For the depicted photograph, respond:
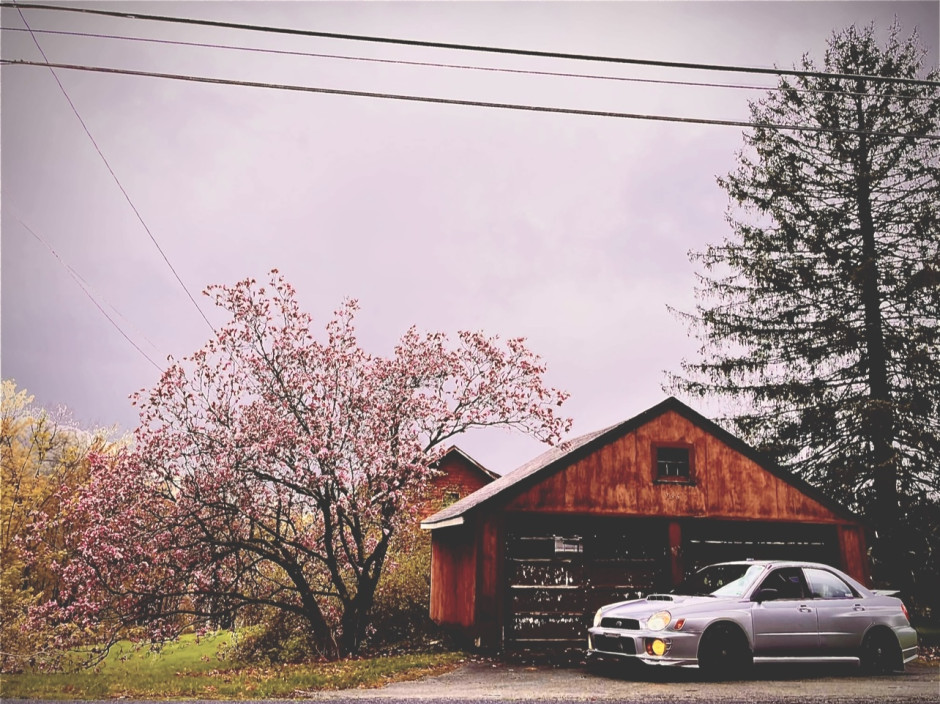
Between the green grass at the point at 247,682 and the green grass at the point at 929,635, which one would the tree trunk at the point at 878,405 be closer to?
the green grass at the point at 929,635

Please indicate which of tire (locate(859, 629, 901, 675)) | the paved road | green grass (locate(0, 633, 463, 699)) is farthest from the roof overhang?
tire (locate(859, 629, 901, 675))

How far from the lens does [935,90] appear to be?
72.0ft

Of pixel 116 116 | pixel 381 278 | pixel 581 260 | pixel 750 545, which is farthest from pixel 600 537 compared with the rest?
pixel 381 278

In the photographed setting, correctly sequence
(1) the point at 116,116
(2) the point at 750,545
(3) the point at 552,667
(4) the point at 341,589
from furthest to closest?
(1) the point at 116,116 → (2) the point at 750,545 → (4) the point at 341,589 → (3) the point at 552,667

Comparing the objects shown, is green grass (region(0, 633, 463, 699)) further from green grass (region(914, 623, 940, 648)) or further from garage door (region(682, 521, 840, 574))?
green grass (region(914, 623, 940, 648))

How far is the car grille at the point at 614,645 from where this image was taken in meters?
10.1

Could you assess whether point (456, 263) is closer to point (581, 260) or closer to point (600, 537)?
point (581, 260)

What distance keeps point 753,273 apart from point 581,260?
68.5 meters

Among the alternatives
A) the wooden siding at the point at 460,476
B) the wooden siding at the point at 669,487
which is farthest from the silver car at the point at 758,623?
the wooden siding at the point at 460,476

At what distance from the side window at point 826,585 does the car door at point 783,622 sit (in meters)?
0.22

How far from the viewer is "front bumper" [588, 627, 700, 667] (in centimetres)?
972

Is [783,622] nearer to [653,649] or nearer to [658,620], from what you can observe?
[658,620]

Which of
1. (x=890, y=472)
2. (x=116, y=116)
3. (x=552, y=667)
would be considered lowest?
(x=552, y=667)

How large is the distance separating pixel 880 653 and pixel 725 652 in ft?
8.88
